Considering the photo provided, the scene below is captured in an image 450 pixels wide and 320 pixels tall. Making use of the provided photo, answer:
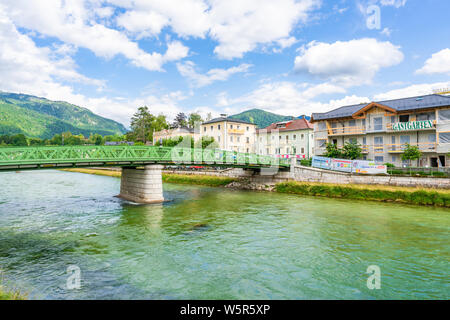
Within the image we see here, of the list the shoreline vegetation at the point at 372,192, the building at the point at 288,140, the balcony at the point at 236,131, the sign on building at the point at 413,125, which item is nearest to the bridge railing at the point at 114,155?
the shoreline vegetation at the point at 372,192

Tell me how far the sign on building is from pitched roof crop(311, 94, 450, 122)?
200 cm

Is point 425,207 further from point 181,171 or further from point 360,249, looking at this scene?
point 181,171

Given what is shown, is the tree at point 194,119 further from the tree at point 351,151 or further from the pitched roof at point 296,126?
the tree at point 351,151

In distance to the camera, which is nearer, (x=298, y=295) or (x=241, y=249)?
(x=298, y=295)

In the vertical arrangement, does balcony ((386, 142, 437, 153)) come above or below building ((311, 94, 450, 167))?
below

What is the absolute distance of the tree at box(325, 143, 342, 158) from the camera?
4116 centimetres

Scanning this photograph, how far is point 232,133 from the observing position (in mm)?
67438

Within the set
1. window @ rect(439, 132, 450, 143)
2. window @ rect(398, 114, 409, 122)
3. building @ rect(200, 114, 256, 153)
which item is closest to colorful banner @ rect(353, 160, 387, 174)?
window @ rect(439, 132, 450, 143)

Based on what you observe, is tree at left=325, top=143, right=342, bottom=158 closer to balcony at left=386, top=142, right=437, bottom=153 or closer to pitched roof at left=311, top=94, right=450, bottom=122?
pitched roof at left=311, top=94, right=450, bottom=122

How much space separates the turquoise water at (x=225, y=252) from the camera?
9.55 meters

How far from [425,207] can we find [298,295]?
22674 millimetres
